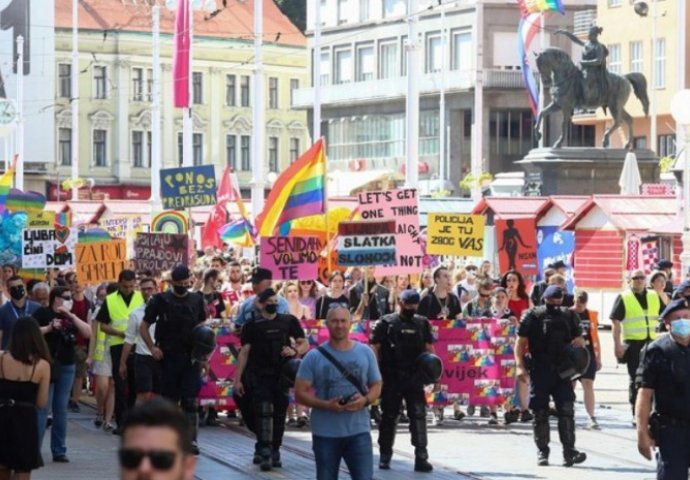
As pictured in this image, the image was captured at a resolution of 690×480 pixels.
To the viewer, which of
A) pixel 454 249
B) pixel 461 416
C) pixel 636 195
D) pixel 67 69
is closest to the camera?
pixel 461 416

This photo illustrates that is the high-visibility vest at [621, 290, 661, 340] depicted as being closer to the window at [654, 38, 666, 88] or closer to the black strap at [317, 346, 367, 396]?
the black strap at [317, 346, 367, 396]

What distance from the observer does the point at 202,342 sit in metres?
16.0

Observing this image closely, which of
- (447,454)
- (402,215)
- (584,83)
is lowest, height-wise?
(447,454)

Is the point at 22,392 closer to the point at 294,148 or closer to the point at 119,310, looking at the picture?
the point at 119,310

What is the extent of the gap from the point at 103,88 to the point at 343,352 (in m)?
88.8

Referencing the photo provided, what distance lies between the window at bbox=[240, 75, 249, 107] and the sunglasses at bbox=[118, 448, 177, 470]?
99394 millimetres

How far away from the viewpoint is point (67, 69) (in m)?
98.5

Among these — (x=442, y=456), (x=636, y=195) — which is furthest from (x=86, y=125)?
(x=442, y=456)

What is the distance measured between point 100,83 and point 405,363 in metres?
84.9

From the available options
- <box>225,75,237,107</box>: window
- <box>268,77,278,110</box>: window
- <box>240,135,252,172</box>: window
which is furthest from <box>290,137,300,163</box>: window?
<box>225,75,237,107</box>: window

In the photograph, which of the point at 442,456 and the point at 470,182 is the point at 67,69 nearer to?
the point at 470,182

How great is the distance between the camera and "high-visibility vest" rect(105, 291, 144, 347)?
18672mm

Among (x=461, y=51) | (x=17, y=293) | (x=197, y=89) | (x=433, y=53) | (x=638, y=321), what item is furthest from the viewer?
(x=197, y=89)

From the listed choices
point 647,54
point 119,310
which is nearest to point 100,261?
point 119,310
